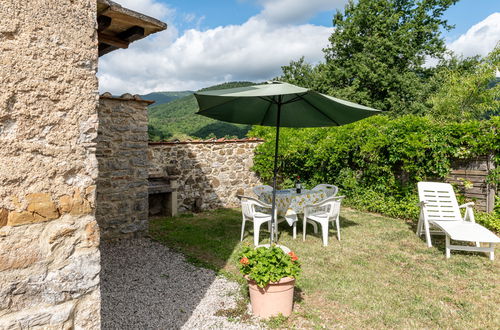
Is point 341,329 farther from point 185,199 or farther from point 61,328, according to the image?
point 185,199

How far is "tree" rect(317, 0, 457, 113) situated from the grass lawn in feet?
46.0

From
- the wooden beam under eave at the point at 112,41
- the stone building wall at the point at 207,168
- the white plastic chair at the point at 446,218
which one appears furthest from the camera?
the stone building wall at the point at 207,168

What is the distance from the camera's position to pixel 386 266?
439 centimetres

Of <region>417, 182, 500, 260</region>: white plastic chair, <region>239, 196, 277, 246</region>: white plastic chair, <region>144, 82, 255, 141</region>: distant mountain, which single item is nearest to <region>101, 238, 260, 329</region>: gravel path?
<region>239, 196, 277, 246</region>: white plastic chair

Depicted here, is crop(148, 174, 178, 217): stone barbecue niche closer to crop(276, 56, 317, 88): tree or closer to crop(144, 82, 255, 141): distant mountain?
crop(144, 82, 255, 141): distant mountain

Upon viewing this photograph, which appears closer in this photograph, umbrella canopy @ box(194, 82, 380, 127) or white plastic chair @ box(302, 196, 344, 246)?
umbrella canopy @ box(194, 82, 380, 127)

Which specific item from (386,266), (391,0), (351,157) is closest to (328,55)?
(391,0)

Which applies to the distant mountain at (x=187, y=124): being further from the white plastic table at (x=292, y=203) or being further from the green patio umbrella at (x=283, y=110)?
the white plastic table at (x=292, y=203)

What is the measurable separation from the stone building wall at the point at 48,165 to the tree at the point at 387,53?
60.5ft

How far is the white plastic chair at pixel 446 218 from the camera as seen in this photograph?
4.61m

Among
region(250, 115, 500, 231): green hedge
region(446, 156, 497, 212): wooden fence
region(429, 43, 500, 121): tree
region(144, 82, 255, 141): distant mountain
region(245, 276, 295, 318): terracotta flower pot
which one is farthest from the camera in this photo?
region(429, 43, 500, 121): tree

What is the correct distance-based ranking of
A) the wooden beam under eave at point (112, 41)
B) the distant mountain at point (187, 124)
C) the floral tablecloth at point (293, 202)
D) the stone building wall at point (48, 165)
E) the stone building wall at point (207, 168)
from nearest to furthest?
the stone building wall at point (48, 165)
the wooden beam under eave at point (112, 41)
the floral tablecloth at point (293, 202)
the stone building wall at point (207, 168)
the distant mountain at point (187, 124)

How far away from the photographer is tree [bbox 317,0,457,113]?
60.5 feet

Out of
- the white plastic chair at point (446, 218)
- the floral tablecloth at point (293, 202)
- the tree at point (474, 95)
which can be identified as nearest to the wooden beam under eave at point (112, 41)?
the floral tablecloth at point (293, 202)
